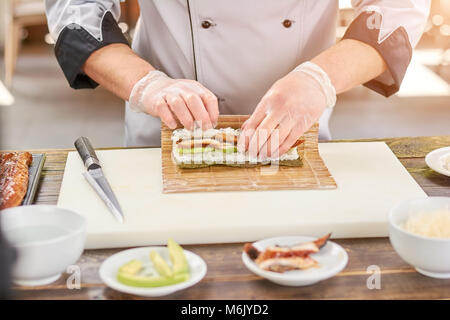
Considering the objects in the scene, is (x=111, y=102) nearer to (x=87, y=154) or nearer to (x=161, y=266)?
(x=87, y=154)

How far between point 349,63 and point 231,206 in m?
0.65

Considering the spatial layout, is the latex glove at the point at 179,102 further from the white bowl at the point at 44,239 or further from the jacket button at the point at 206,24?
the white bowl at the point at 44,239

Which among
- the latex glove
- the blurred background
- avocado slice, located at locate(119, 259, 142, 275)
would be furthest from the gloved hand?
the blurred background

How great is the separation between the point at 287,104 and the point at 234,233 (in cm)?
49

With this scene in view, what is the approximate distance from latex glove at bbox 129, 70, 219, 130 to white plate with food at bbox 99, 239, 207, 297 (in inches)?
23.1

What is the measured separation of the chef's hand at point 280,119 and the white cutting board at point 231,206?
0.48 feet

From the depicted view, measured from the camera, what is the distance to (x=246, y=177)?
1.61 metres

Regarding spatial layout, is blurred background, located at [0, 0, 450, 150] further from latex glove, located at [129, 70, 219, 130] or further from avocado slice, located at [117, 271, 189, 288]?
avocado slice, located at [117, 271, 189, 288]

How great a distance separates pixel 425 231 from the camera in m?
1.16

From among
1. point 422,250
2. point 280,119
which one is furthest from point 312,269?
point 280,119

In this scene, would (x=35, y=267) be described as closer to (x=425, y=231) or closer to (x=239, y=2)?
(x=425, y=231)

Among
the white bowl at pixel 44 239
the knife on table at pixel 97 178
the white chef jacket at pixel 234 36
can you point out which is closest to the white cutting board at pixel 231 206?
the knife on table at pixel 97 178

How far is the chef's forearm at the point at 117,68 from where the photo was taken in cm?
183

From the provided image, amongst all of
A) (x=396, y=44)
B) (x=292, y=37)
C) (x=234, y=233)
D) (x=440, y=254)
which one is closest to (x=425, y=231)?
(x=440, y=254)
